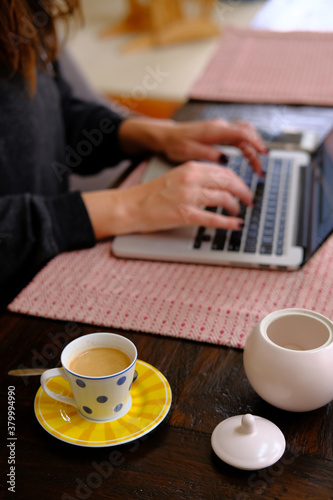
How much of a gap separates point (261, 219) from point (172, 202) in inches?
5.5

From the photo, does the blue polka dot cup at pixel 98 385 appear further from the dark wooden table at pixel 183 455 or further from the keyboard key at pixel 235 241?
the keyboard key at pixel 235 241

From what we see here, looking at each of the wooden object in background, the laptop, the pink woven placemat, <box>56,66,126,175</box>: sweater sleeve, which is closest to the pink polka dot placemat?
the laptop

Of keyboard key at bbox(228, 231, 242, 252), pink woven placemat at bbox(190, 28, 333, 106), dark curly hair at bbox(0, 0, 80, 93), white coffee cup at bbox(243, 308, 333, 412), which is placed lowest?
pink woven placemat at bbox(190, 28, 333, 106)

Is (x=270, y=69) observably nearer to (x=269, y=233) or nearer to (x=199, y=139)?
(x=199, y=139)

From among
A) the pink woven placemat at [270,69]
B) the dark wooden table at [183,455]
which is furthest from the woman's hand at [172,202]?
the pink woven placemat at [270,69]

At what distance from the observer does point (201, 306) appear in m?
0.72

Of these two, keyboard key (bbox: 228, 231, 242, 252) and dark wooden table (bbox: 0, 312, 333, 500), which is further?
keyboard key (bbox: 228, 231, 242, 252)

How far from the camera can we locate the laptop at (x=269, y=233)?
2.61 feet

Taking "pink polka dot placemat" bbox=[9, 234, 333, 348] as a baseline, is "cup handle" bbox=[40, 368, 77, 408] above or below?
above

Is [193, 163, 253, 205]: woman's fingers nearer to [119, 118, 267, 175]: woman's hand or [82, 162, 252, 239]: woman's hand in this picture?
[82, 162, 252, 239]: woman's hand

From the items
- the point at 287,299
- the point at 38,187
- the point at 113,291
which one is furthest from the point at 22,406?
the point at 38,187

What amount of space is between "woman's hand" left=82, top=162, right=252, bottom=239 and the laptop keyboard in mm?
22

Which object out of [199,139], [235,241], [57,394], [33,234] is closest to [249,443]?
[57,394]

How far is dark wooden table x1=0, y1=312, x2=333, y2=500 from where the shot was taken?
495 millimetres
